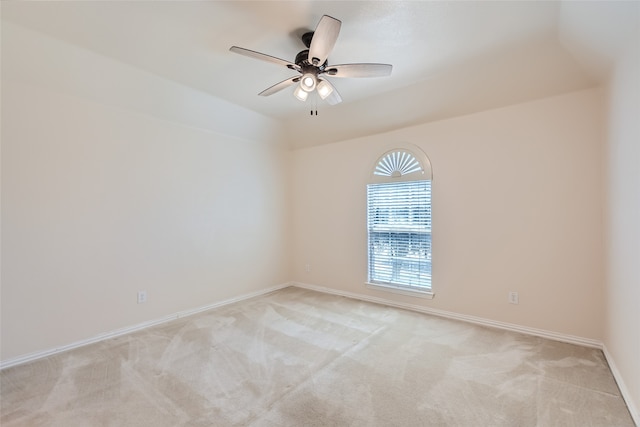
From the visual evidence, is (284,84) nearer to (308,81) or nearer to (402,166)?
(308,81)

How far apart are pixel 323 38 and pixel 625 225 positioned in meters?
2.41

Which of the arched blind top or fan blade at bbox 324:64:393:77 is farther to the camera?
the arched blind top

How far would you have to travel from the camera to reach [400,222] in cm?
381

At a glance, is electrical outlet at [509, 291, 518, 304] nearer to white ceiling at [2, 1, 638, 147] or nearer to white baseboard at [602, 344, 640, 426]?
white baseboard at [602, 344, 640, 426]

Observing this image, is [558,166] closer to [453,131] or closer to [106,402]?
[453,131]

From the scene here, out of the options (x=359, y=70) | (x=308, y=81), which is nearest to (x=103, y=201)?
(x=308, y=81)

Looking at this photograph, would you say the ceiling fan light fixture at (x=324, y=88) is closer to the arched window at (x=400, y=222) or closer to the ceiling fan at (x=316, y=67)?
the ceiling fan at (x=316, y=67)

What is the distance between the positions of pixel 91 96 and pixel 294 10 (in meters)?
2.23

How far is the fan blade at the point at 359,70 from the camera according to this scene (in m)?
2.19

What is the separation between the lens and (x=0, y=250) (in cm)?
234

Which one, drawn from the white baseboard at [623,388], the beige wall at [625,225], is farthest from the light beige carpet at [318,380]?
the beige wall at [625,225]

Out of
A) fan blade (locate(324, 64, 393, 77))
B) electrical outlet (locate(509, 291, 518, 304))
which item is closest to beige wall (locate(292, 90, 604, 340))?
electrical outlet (locate(509, 291, 518, 304))

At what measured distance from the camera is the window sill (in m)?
3.55

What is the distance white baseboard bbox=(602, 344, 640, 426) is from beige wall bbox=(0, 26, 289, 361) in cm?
395
